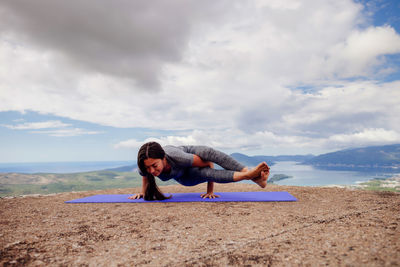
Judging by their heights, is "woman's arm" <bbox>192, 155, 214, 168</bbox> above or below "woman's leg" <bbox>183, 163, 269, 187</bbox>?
above

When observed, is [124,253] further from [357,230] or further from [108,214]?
[357,230]

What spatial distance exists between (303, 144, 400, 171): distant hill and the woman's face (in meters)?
173

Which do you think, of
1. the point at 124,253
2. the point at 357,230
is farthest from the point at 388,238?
the point at 124,253

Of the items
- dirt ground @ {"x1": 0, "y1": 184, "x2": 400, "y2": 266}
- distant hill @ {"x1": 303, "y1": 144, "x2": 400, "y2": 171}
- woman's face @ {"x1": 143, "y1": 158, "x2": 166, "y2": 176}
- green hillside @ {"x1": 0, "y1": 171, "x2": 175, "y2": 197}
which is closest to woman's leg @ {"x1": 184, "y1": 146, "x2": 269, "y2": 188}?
dirt ground @ {"x1": 0, "y1": 184, "x2": 400, "y2": 266}

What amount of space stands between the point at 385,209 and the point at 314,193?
1.83 metres

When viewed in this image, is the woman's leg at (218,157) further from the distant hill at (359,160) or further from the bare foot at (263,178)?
the distant hill at (359,160)

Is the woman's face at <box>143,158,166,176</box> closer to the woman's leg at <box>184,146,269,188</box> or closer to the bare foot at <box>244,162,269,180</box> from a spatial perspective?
the woman's leg at <box>184,146,269,188</box>

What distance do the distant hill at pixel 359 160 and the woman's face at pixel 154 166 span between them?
567 ft

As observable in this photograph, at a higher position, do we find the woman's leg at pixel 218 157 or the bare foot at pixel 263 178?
the woman's leg at pixel 218 157

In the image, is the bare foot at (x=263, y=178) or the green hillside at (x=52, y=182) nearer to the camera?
the bare foot at (x=263, y=178)

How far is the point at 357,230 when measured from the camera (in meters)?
2.57

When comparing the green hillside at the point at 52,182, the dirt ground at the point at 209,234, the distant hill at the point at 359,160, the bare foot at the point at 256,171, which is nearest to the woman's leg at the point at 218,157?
the bare foot at the point at 256,171

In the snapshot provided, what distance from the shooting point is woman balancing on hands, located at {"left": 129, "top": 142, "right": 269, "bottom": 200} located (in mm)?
4367

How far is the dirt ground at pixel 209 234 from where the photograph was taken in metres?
2.08
